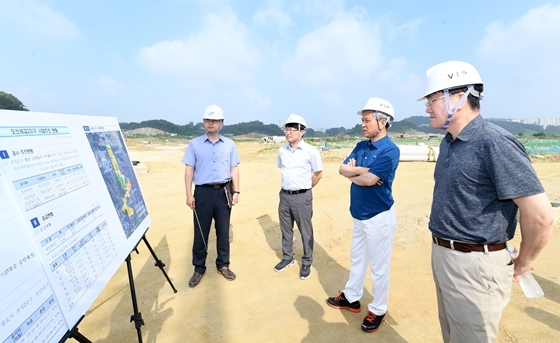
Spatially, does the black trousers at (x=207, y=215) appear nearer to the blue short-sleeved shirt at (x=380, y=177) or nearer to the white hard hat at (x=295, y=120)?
the white hard hat at (x=295, y=120)

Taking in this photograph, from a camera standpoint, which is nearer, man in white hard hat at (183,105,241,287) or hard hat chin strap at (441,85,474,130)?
hard hat chin strap at (441,85,474,130)

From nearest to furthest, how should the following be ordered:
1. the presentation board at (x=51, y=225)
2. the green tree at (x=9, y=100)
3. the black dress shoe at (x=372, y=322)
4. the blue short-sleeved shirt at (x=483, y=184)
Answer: the presentation board at (x=51, y=225) → the blue short-sleeved shirt at (x=483, y=184) → the black dress shoe at (x=372, y=322) → the green tree at (x=9, y=100)

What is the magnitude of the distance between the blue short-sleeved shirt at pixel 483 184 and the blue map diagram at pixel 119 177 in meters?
2.38

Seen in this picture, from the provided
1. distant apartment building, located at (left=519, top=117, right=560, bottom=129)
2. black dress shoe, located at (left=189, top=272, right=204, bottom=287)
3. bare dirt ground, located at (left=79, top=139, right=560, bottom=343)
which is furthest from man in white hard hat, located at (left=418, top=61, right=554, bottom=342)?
distant apartment building, located at (left=519, top=117, right=560, bottom=129)

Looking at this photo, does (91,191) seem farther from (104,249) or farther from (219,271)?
(219,271)

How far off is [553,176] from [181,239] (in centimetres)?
1314

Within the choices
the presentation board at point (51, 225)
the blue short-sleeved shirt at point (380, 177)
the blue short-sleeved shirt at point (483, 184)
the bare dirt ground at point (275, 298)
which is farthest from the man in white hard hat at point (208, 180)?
the blue short-sleeved shirt at point (483, 184)

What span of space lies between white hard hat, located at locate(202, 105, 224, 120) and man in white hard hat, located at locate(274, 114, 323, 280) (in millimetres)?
897

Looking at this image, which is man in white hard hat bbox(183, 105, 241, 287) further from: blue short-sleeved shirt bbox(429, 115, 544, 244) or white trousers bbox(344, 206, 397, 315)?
blue short-sleeved shirt bbox(429, 115, 544, 244)

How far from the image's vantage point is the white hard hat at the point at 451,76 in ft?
5.61

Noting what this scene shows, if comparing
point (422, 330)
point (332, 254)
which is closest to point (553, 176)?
point (332, 254)

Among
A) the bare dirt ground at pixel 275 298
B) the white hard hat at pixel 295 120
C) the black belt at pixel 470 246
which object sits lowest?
the bare dirt ground at pixel 275 298

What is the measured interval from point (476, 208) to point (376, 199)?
1.07 metres

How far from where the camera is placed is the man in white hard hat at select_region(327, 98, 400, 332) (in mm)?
2693
